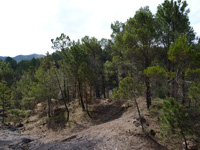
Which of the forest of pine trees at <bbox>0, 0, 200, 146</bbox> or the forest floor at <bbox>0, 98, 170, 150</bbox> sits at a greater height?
the forest of pine trees at <bbox>0, 0, 200, 146</bbox>

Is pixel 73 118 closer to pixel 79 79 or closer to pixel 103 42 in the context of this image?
pixel 79 79

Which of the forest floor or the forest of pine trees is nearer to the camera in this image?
the forest of pine trees

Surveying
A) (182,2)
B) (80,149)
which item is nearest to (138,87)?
(80,149)

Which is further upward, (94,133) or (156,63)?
(156,63)

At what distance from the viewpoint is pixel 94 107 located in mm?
21000

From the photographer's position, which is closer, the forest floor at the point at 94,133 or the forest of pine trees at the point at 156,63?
the forest of pine trees at the point at 156,63

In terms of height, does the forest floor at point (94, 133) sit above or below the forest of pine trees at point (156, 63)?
below

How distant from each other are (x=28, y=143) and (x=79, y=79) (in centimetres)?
928

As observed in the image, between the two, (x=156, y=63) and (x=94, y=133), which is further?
(x=156, y=63)

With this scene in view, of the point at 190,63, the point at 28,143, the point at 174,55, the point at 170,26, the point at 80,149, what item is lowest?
the point at 28,143

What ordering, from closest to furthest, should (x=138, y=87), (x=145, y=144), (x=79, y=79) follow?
(x=145, y=144)
(x=138, y=87)
(x=79, y=79)

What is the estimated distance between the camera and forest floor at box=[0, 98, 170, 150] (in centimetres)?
959

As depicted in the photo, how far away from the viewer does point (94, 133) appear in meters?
12.2

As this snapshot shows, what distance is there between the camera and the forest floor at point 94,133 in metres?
9.59
